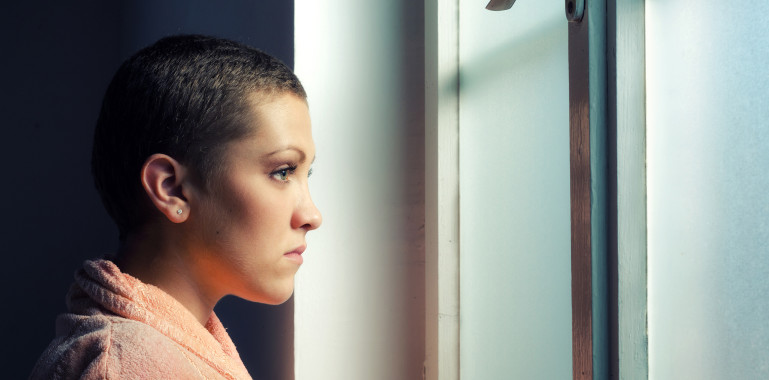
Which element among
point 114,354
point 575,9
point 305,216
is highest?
point 575,9

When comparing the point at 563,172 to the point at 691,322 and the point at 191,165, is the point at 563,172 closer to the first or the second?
the point at 691,322

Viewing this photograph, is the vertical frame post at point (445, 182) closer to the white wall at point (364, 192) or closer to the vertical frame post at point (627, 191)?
the white wall at point (364, 192)

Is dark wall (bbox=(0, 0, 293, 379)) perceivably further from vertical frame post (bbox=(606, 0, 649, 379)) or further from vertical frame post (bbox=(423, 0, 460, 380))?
vertical frame post (bbox=(606, 0, 649, 379))

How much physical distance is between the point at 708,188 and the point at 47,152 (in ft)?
5.25

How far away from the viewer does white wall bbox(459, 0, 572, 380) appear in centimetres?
66

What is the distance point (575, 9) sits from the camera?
56cm

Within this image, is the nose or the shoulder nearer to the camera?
the shoulder

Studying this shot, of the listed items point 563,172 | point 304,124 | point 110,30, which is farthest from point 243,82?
point 110,30

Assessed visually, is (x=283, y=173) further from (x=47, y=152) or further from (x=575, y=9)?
(x=47, y=152)

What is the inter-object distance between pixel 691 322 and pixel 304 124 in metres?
0.39

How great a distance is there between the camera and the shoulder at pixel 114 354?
485mm

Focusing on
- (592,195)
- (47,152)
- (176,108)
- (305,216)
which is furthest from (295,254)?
(47,152)

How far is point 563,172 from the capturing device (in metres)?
0.66

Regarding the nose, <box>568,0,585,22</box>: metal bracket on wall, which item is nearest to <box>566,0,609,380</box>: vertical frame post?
<box>568,0,585,22</box>: metal bracket on wall
